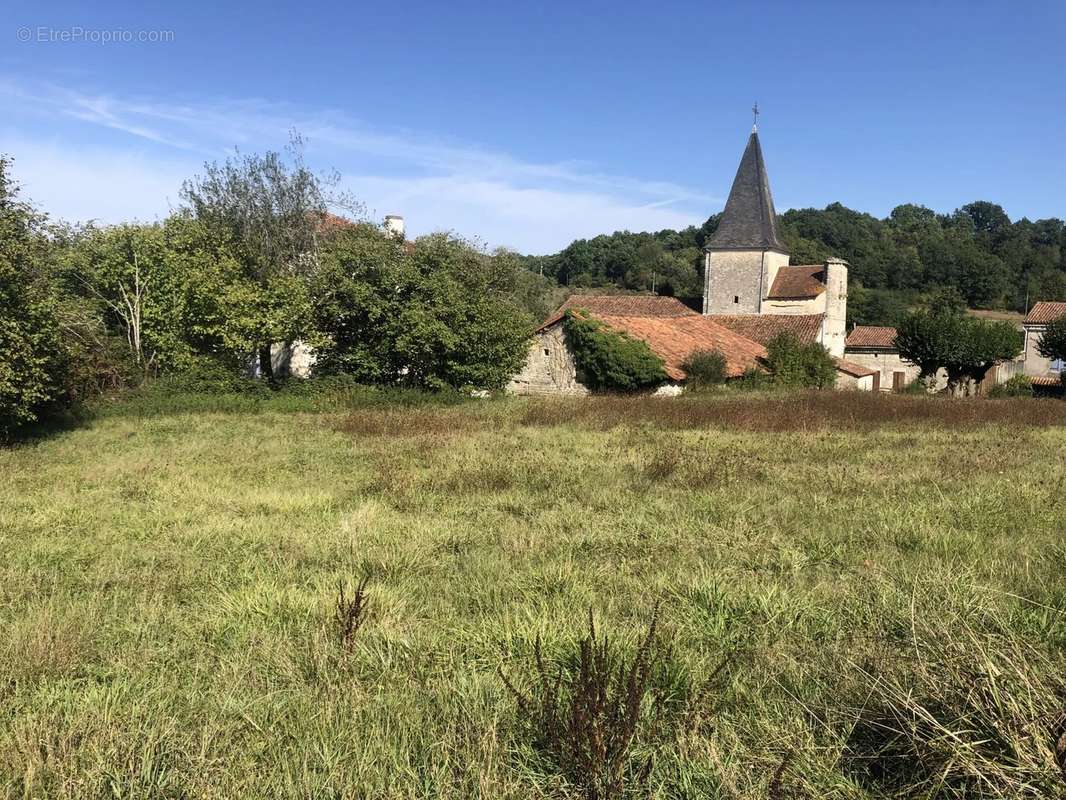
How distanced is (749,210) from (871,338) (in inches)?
509

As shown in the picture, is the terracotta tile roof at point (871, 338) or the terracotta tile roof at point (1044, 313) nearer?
the terracotta tile roof at point (1044, 313)

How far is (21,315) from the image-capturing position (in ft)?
42.3

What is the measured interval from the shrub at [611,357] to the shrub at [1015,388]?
1846cm

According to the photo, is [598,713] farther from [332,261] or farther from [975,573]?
[332,261]

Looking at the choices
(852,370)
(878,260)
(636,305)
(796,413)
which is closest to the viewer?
(796,413)

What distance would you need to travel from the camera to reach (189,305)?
69.3 ft

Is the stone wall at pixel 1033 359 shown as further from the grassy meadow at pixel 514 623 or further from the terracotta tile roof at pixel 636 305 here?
the grassy meadow at pixel 514 623

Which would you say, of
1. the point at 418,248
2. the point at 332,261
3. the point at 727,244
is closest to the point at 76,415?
the point at 332,261

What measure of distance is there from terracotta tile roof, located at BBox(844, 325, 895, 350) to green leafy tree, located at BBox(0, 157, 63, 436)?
4615 centimetres

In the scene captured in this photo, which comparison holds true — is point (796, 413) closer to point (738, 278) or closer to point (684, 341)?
point (684, 341)

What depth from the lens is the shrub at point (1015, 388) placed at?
33.3 m

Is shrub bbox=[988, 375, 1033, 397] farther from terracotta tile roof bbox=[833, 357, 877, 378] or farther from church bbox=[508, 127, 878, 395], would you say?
church bbox=[508, 127, 878, 395]

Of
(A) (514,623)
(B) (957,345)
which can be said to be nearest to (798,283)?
(B) (957,345)

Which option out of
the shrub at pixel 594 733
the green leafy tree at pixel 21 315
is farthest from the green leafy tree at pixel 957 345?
the shrub at pixel 594 733
